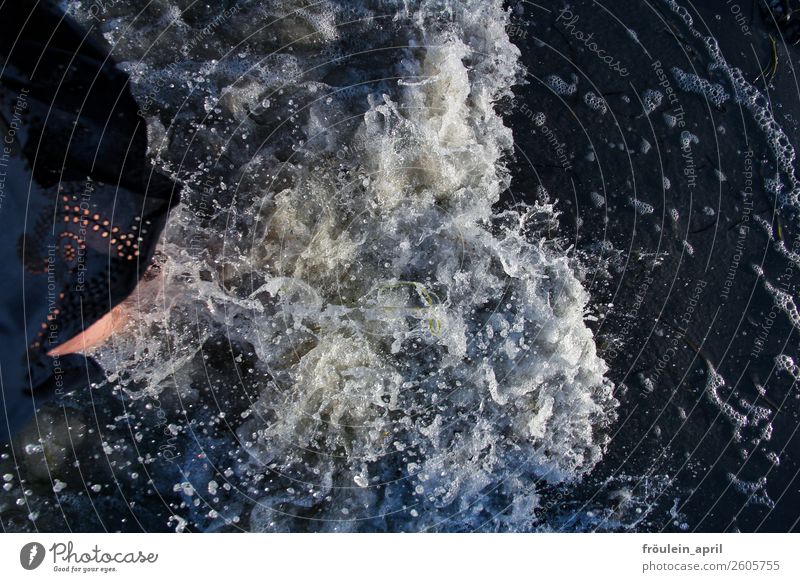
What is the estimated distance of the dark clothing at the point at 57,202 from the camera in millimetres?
1921

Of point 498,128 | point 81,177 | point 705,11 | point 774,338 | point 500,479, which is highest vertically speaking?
point 705,11

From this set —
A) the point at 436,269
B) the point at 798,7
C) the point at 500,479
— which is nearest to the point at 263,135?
the point at 436,269

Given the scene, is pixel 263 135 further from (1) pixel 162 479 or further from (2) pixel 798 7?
(2) pixel 798 7

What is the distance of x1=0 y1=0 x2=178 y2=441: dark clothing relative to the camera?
6.30 feet

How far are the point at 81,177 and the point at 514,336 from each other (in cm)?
198

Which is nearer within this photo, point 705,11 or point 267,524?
point 267,524

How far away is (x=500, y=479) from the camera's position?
2143 mm

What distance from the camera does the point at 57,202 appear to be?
76.4 inches
